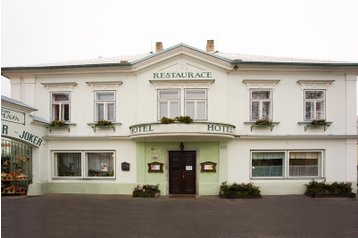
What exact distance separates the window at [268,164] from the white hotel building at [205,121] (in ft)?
0.18

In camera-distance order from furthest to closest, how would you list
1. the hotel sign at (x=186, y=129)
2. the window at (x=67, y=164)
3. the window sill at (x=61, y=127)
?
the window at (x=67, y=164) → the window sill at (x=61, y=127) → the hotel sign at (x=186, y=129)

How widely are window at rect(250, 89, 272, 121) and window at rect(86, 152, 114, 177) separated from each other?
8136 mm

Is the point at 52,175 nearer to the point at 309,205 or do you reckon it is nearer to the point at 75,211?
the point at 75,211

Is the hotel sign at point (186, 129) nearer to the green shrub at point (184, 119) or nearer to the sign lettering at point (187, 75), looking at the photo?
the green shrub at point (184, 119)

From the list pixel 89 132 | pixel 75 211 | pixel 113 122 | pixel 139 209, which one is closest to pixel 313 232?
pixel 139 209

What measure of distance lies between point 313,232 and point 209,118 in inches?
299

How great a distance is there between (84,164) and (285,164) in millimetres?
10928

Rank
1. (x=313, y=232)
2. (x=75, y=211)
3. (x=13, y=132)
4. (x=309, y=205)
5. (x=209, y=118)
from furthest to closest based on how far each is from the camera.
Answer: (x=209, y=118), (x=13, y=132), (x=309, y=205), (x=75, y=211), (x=313, y=232)

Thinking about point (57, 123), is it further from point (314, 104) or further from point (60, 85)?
point (314, 104)

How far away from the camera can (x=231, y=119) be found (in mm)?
14742

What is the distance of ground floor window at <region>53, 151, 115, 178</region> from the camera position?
15.3 metres

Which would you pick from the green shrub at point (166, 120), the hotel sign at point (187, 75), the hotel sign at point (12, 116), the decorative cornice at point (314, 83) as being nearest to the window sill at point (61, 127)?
the hotel sign at point (12, 116)

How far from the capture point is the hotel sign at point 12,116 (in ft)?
41.8

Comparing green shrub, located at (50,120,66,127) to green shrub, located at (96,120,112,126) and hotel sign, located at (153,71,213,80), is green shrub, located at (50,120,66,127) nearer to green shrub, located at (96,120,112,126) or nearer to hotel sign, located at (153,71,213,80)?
green shrub, located at (96,120,112,126)
